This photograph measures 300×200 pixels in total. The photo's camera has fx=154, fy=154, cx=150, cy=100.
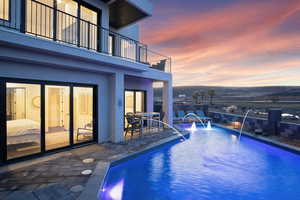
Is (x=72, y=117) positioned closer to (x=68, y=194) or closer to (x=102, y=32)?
(x=68, y=194)

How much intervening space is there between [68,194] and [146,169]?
2.72 m

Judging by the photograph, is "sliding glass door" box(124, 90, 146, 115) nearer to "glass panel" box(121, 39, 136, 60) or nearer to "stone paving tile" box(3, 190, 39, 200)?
"glass panel" box(121, 39, 136, 60)

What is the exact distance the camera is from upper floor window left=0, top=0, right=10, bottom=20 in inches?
182

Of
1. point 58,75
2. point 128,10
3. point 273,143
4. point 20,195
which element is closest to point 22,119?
point 58,75

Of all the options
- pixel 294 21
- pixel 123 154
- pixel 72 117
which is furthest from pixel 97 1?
pixel 294 21

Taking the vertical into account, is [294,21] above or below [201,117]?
above

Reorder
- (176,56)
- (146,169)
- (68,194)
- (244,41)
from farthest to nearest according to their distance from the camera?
(176,56) < (244,41) < (146,169) < (68,194)

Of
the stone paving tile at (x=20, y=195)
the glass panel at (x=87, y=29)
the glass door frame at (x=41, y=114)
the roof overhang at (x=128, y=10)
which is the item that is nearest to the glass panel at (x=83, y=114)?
A: the glass door frame at (x=41, y=114)

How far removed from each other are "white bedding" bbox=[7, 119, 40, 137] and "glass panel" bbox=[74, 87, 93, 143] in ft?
4.48

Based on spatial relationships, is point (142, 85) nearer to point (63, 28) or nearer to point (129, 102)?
point (129, 102)

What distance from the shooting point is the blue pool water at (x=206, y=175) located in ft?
13.0

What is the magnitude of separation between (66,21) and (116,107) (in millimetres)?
4503

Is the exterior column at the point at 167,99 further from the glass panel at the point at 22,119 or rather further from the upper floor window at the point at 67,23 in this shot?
the glass panel at the point at 22,119

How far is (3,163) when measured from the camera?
4480mm
